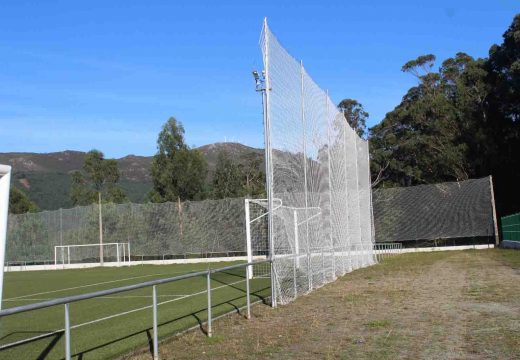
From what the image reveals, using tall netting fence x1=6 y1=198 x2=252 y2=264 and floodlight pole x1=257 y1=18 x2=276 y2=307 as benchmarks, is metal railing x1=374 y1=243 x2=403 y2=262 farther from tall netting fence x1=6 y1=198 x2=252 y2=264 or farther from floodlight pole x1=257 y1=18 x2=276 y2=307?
floodlight pole x1=257 y1=18 x2=276 y2=307

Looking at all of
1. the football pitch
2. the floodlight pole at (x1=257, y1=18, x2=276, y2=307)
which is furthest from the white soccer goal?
the floodlight pole at (x1=257, y1=18, x2=276, y2=307)

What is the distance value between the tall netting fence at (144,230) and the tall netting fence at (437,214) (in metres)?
7.19

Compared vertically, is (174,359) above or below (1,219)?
below

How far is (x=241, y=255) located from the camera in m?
28.9

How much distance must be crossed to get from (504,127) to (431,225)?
1263 centimetres

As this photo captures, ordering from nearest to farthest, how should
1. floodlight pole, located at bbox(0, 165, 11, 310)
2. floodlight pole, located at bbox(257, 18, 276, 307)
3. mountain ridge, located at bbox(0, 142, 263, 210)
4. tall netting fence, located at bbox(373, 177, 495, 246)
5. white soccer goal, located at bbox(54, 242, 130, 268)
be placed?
floodlight pole, located at bbox(0, 165, 11, 310)
floodlight pole, located at bbox(257, 18, 276, 307)
tall netting fence, located at bbox(373, 177, 495, 246)
white soccer goal, located at bbox(54, 242, 130, 268)
mountain ridge, located at bbox(0, 142, 263, 210)

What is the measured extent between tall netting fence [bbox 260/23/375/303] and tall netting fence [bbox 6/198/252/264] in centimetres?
1271

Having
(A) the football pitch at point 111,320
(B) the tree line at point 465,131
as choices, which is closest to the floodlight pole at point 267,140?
(A) the football pitch at point 111,320

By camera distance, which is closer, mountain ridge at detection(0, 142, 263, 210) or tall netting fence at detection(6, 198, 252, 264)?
tall netting fence at detection(6, 198, 252, 264)

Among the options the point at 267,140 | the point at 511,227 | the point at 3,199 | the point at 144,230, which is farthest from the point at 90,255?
the point at 3,199

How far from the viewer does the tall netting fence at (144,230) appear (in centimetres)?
2956

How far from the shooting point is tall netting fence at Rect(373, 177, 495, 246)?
28000 millimetres

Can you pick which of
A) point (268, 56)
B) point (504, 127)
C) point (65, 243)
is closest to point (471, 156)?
point (504, 127)

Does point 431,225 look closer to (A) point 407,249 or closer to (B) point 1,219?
(A) point 407,249
